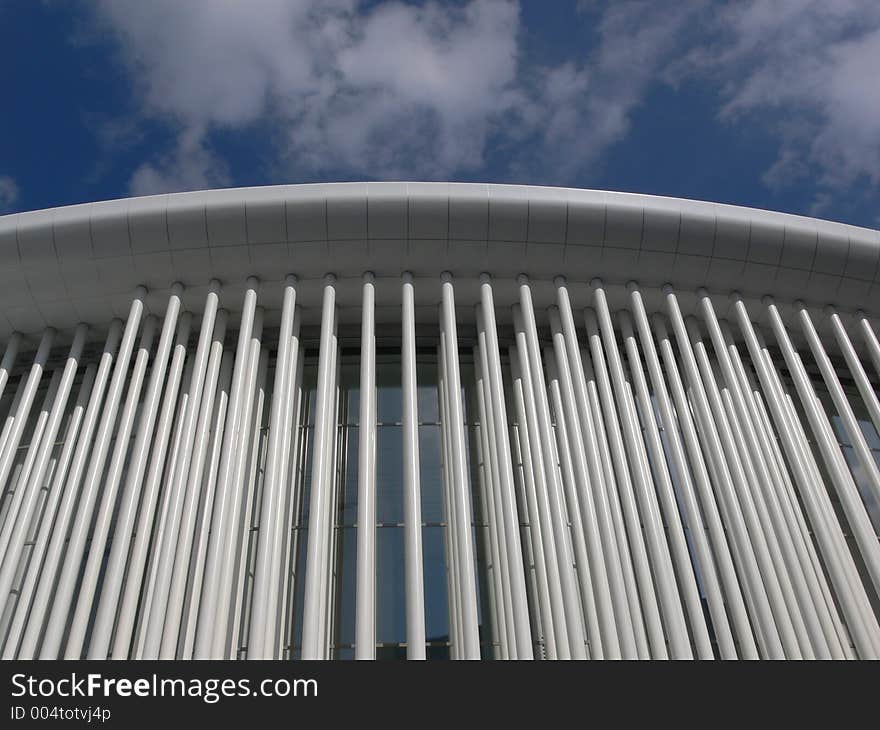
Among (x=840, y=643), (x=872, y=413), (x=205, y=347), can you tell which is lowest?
(x=840, y=643)

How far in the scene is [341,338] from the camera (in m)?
17.8

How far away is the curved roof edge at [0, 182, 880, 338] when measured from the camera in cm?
1502

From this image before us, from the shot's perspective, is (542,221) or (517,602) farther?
(542,221)

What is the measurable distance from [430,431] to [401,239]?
4576mm

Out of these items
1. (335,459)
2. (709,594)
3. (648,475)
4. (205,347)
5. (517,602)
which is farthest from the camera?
(335,459)

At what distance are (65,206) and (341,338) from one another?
21.7 ft

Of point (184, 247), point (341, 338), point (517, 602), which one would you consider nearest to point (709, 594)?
point (517, 602)

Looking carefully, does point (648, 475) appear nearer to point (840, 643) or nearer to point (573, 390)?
point (573, 390)

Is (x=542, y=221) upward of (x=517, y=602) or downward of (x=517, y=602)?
upward

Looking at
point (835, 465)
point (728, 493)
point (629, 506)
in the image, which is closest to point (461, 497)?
point (629, 506)

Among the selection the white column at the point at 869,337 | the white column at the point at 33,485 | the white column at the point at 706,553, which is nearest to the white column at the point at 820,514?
the white column at the point at 706,553

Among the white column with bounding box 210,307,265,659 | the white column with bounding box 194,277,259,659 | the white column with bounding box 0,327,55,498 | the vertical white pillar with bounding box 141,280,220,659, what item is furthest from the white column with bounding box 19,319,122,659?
the white column with bounding box 210,307,265,659

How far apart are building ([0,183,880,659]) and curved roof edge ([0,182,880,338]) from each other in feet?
0.19

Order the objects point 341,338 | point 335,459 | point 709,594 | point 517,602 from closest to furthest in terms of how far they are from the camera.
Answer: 1. point 517,602
2. point 709,594
3. point 335,459
4. point 341,338
